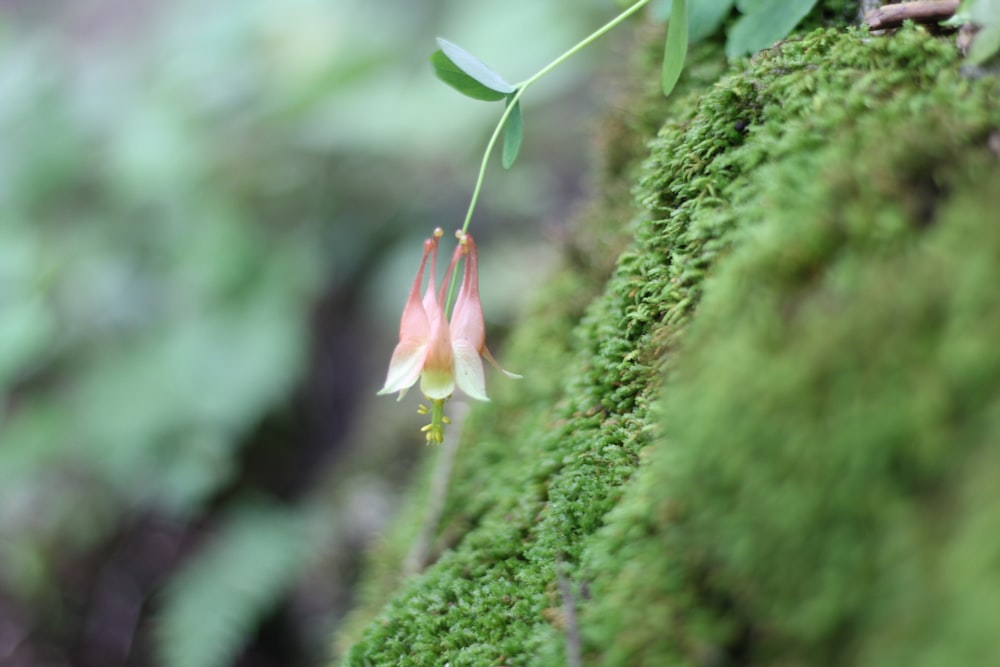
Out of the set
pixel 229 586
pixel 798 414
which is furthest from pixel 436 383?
pixel 229 586

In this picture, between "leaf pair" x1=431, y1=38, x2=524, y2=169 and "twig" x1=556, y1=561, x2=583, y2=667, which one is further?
"leaf pair" x1=431, y1=38, x2=524, y2=169

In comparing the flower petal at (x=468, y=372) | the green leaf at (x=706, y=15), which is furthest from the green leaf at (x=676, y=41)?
the flower petal at (x=468, y=372)

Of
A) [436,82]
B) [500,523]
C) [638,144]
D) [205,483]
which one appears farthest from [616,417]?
[436,82]

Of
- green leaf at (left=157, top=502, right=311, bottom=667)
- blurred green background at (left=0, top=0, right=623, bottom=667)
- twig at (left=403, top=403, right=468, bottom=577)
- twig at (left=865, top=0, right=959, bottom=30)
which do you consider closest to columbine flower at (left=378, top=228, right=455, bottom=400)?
twig at (left=403, top=403, right=468, bottom=577)

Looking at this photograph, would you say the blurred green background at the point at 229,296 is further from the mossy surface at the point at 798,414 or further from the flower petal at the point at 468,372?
the mossy surface at the point at 798,414

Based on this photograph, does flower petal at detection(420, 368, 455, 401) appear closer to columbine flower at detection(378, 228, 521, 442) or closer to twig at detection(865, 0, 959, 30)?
columbine flower at detection(378, 228, 521, 442)

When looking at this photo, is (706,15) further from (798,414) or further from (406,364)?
(798,414)
